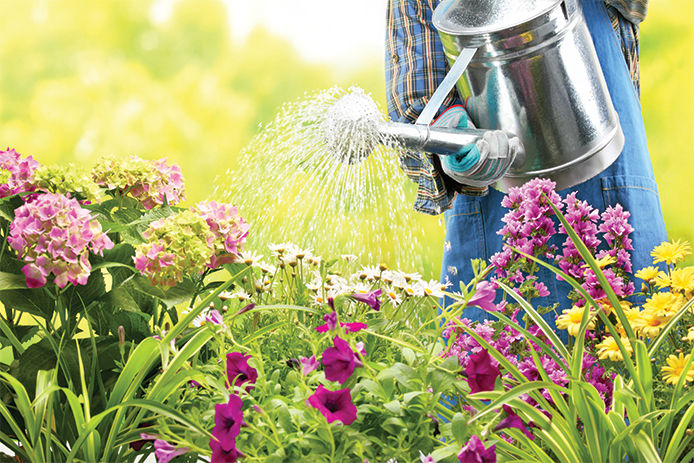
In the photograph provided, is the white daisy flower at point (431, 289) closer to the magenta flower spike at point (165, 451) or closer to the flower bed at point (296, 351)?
the flower bed at point (296, 351)

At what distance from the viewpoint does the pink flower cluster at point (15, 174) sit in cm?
72

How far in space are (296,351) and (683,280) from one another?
0.39m

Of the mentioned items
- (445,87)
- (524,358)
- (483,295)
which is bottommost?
(524,358)

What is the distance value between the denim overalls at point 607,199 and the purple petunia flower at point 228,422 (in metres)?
0.53

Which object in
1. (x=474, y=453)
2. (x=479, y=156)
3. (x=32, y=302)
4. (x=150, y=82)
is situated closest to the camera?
(x=474, y=453)

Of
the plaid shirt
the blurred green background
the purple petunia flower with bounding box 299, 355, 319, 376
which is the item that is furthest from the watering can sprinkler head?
the blurred green background

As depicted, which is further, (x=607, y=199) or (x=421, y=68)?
(x=421, y=68)

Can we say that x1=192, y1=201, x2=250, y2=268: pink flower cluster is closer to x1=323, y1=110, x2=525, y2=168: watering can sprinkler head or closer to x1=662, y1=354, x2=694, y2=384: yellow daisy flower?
x1=323, y1=110, x2=525, y2=168: watering can sprinkler head

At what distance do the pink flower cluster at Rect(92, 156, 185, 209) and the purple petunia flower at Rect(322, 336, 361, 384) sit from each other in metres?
0.40

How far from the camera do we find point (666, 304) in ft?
1.95

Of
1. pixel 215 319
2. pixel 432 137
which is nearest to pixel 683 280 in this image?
pixel 432 137

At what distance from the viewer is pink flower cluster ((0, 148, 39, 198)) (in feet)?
2.36

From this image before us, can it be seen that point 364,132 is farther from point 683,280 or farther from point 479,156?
point 683,280

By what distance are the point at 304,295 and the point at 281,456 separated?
0.35 m
